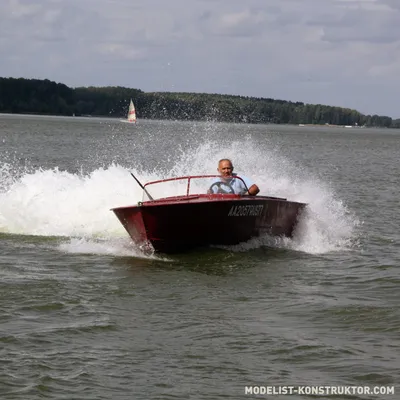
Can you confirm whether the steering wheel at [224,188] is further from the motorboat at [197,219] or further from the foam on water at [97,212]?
the foam on water at [97,212]

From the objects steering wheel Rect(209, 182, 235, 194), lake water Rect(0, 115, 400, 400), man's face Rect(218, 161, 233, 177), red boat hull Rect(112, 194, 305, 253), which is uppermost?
man's face Rect(218, 161, 233, 177)

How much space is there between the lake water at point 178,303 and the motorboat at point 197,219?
246 millimetres

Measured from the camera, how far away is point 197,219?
13.2 metres

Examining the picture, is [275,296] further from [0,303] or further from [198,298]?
[0,303]

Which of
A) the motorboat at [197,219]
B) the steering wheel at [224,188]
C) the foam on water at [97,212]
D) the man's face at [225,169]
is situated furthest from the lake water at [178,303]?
the man's face at [225,169]

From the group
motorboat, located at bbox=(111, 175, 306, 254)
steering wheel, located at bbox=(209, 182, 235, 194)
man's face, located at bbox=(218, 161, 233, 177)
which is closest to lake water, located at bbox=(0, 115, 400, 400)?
motorboat, located at bbox=(111, 175, 306, 254)

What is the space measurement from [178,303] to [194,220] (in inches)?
113

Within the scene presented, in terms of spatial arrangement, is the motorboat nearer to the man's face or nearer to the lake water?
the man's face

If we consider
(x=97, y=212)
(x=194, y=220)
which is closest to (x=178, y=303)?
(x=194, y=220)

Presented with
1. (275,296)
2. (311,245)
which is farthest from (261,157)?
(275,296)

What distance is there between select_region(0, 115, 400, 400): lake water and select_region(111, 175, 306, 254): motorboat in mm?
246

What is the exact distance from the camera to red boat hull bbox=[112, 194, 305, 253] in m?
13.1

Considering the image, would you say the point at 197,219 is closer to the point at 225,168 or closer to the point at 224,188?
the point at 224,188

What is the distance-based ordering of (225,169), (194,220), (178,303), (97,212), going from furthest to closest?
(97,212) < (225,169) < (194,220) < (178,303)
